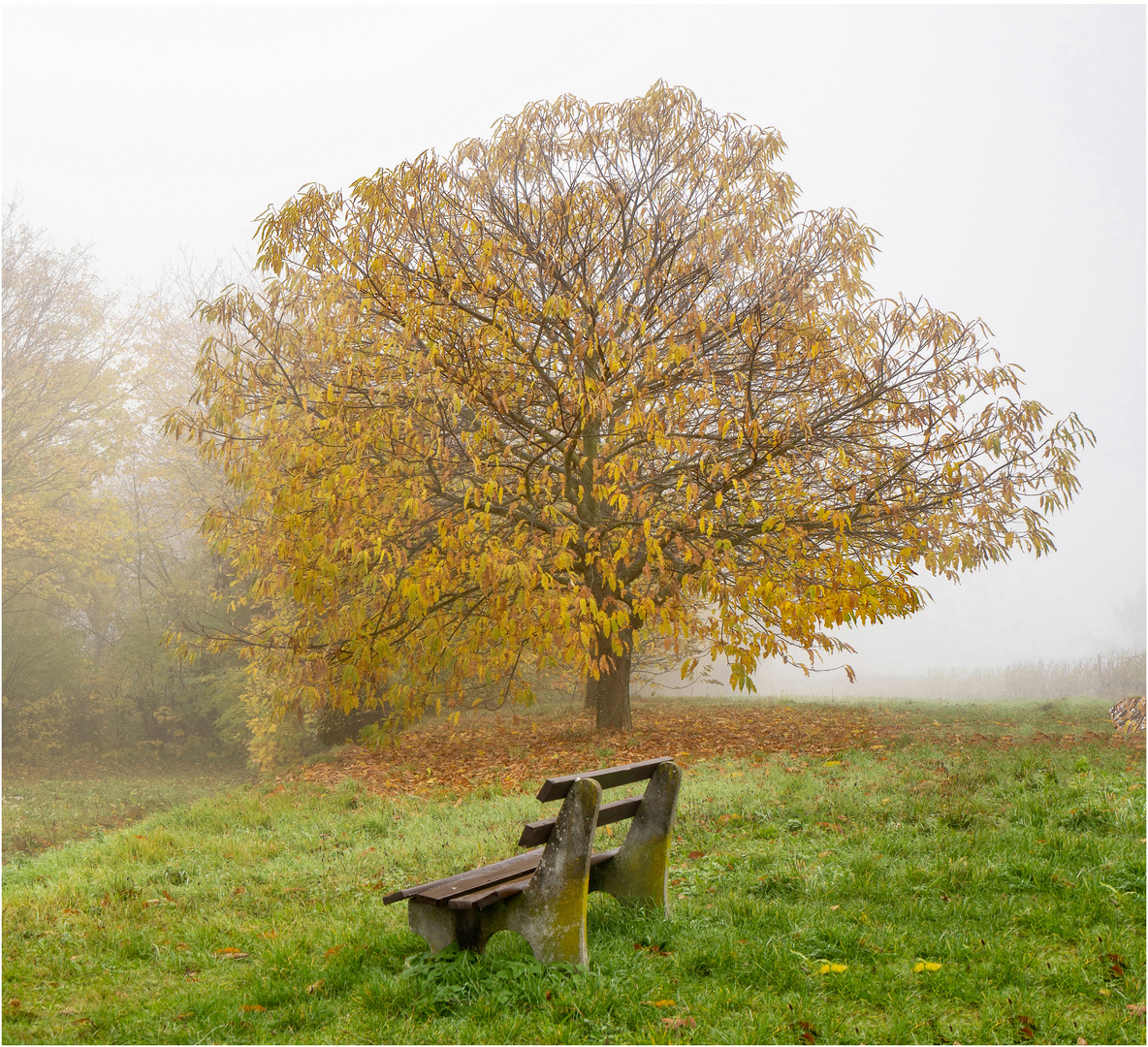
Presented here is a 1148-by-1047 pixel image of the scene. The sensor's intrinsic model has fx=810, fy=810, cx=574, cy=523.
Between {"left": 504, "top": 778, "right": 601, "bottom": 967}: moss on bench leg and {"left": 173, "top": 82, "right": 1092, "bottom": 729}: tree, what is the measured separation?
373 cm

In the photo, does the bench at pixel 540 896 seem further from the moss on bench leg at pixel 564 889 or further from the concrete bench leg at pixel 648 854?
the concrete bench leg at pixel 648 854

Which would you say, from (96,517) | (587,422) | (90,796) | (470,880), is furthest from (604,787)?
(96,517)

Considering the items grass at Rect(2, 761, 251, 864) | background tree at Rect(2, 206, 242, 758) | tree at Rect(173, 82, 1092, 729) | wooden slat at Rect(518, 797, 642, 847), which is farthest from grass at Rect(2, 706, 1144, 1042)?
background tree at Rect(2, 206, 242, 758)

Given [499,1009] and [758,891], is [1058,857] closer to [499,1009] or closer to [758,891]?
[758,891]

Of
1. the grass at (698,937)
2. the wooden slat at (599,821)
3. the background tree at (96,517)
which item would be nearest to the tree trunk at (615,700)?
the grass at (698,937)

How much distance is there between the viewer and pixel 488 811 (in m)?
7.53

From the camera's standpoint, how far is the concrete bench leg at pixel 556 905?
12.6 ft

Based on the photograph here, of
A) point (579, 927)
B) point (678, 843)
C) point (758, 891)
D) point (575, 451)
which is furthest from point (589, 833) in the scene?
point (575, 451)

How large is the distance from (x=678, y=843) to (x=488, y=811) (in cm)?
222

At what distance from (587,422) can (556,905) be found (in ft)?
21.8

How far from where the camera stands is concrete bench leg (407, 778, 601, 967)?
151 inches

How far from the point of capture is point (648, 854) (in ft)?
14.9

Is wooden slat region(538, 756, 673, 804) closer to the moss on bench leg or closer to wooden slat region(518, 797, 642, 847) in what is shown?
the moss on bench leg

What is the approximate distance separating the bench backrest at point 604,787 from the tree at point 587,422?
3107 mm
